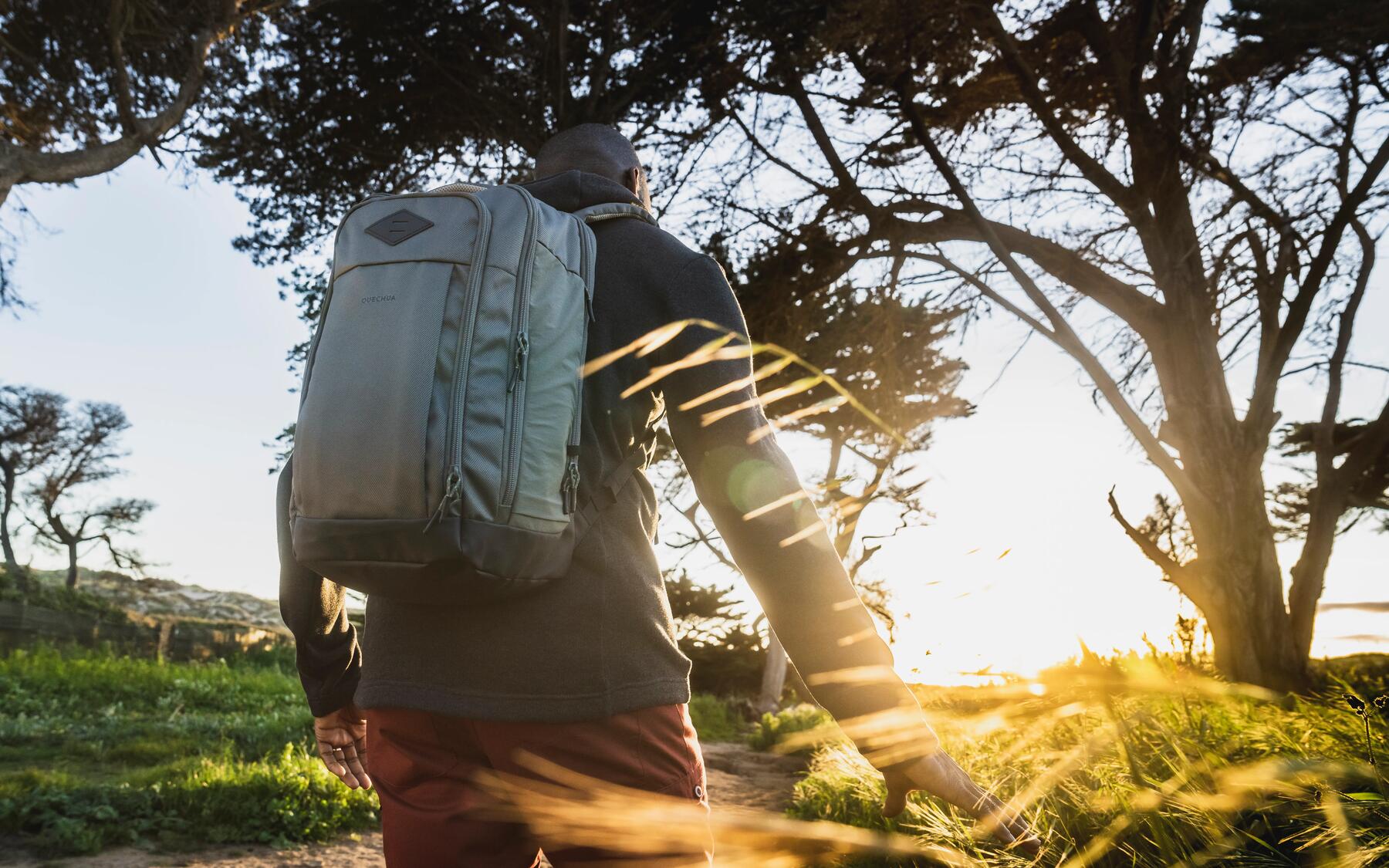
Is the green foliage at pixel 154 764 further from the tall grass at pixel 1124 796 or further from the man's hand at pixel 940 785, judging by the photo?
the man's hand at pixel 940 785

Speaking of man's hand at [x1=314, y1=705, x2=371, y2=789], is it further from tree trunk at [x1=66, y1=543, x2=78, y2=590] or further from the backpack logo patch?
tree trunk at [x1=66, y1=543, x2=78, y2=590]

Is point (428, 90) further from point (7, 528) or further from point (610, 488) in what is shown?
point (7, 528)

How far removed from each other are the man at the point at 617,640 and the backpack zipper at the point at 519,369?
0.37 feet

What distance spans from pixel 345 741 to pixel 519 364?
90 centimetres

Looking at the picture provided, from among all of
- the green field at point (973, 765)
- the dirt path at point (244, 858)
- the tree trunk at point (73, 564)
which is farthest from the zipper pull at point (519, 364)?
the tree trunk at point (73, 564)

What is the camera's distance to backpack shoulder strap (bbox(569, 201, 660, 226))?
1339 mm

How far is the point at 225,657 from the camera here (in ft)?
46.5

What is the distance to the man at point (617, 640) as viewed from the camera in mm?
1062

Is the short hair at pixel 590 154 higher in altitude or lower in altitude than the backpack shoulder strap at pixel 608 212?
higher

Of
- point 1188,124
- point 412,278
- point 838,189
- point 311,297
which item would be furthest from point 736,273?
point 412,278

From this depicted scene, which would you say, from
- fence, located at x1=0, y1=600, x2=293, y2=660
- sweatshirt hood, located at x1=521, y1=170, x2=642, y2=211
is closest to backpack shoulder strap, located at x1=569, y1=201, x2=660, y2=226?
sweatshirt hood, located at x1=521, y1=170, x2=642, y2=211

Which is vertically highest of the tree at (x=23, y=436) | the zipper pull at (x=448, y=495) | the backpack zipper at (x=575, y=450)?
the tree at (x=23, y=436)

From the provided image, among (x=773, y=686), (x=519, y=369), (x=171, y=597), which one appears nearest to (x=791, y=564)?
(x=519, y=369)

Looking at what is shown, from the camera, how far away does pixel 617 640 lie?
1.13m
